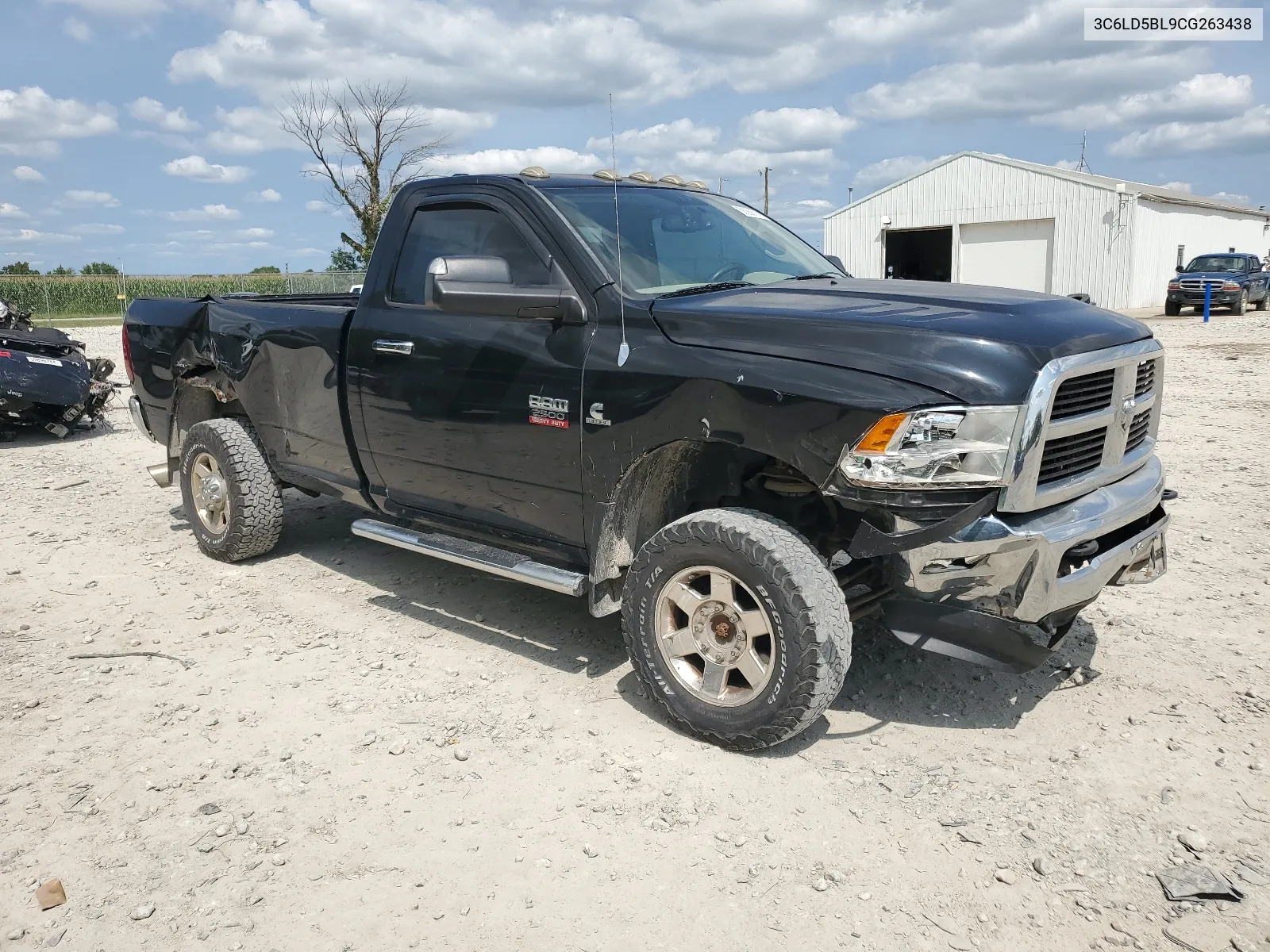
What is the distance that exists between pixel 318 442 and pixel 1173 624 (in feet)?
14.2

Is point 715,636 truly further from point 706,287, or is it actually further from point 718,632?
point 706,287

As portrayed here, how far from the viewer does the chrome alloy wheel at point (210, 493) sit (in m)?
5.82

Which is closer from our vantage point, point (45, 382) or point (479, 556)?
point (479, 556)

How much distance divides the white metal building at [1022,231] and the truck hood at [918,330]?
23411 millimetres

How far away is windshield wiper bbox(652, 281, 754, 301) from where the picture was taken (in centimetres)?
384

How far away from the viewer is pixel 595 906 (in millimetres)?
2748

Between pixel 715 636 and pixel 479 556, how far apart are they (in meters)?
1.21

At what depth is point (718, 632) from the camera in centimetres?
353

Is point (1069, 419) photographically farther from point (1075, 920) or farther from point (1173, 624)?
point (1173, 624)

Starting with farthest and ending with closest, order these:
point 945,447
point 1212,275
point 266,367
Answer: point 1212,275 < point 266,367 < point 945,447

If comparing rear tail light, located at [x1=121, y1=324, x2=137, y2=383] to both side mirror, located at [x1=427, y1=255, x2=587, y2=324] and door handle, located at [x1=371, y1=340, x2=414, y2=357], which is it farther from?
side mirror, located at [x1=427, y1=255, x2=587, y2=324]

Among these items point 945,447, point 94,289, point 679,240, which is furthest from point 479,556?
point 94,289

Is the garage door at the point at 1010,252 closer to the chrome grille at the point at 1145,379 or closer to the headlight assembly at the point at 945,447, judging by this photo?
the chrome grille at the point at 1145,379

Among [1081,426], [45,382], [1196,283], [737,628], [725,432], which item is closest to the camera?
[1081,426]
